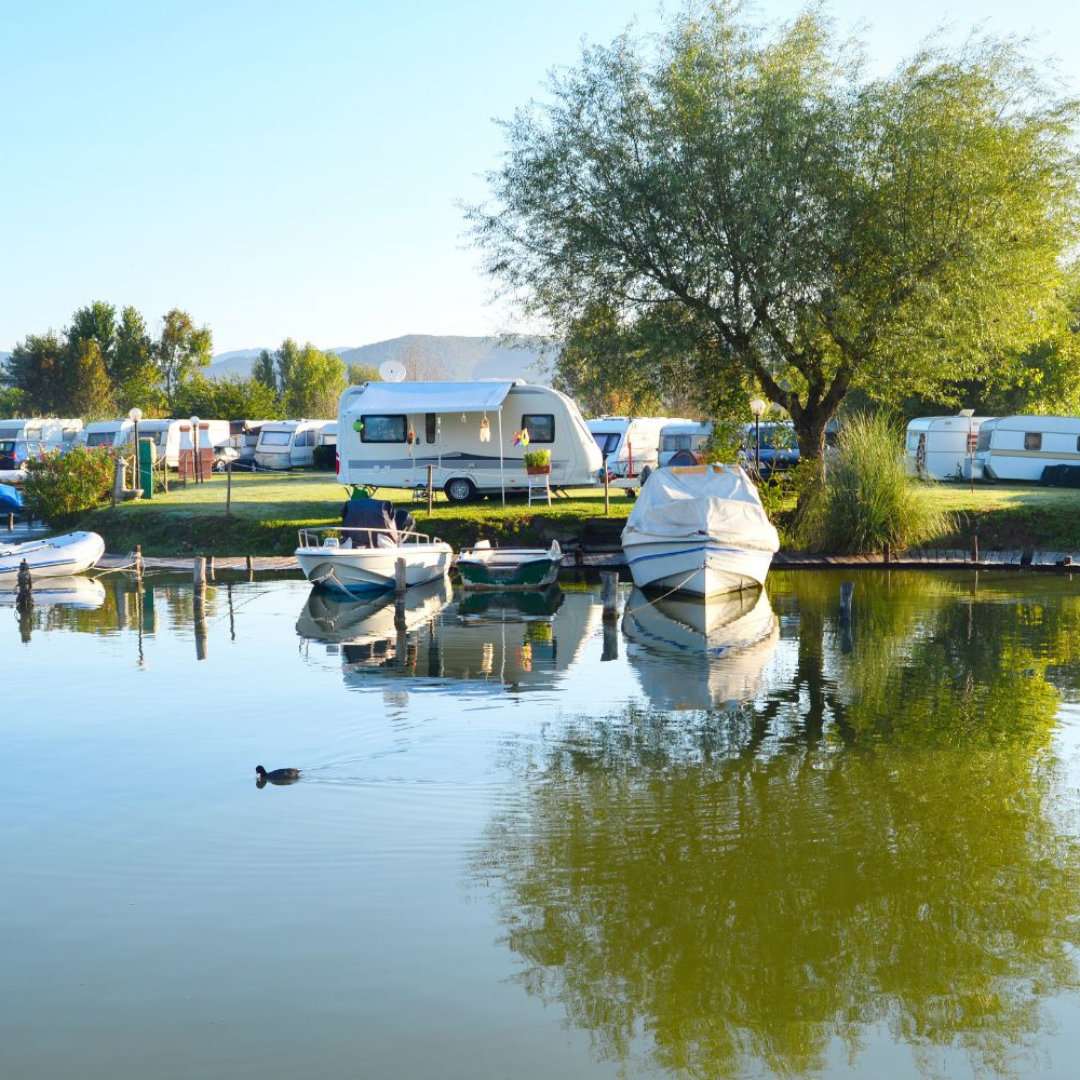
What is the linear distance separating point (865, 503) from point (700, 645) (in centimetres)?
1001

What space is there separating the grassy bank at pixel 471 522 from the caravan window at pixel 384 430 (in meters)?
1.55

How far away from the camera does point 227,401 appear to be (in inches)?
2586

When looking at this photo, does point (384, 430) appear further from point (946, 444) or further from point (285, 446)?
point (946, 444)

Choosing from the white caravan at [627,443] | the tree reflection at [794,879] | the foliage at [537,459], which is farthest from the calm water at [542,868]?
the white caravan at [627,443]

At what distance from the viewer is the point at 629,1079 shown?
6.56 meters

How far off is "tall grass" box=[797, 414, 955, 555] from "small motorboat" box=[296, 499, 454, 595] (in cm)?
810

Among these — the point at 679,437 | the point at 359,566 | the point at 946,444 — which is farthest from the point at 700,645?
the point at 946,444

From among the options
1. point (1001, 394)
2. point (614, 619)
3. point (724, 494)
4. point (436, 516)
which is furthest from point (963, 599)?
point (1001, 394)

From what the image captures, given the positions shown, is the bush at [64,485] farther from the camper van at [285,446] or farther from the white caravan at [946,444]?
the white caravan at [946,444]

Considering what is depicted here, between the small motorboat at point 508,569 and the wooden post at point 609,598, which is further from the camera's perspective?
the small motorboat at point 508,569

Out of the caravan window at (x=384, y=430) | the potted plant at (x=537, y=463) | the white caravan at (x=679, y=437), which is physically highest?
the caravan window at (x=384, y=430)

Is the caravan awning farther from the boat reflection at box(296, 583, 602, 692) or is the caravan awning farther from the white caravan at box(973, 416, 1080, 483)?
the white caravan at box(973, 416, 1080, 483)

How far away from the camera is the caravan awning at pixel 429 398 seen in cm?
3025

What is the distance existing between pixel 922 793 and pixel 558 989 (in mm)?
4653
